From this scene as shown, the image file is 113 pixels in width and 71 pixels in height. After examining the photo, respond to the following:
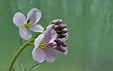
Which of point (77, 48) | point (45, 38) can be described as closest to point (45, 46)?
point (45, 38)

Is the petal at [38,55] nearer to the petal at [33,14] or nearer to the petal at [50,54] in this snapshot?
the petal at [50,54]

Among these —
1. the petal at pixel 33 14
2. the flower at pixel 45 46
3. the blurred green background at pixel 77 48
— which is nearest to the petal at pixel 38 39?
the flower at pixel 45 46

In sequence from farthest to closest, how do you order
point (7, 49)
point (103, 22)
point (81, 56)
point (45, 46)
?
point (103, 22)
point (81, 56)
point (7, 49)
point (45, 46)

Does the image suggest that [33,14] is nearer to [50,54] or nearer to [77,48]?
[50,54]

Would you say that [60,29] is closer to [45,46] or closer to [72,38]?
[45,46]

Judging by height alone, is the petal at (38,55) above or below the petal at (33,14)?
below

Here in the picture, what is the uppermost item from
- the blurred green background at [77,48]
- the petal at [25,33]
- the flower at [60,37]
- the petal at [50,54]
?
the petal at [25,33]

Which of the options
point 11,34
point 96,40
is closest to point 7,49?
point 11,34
